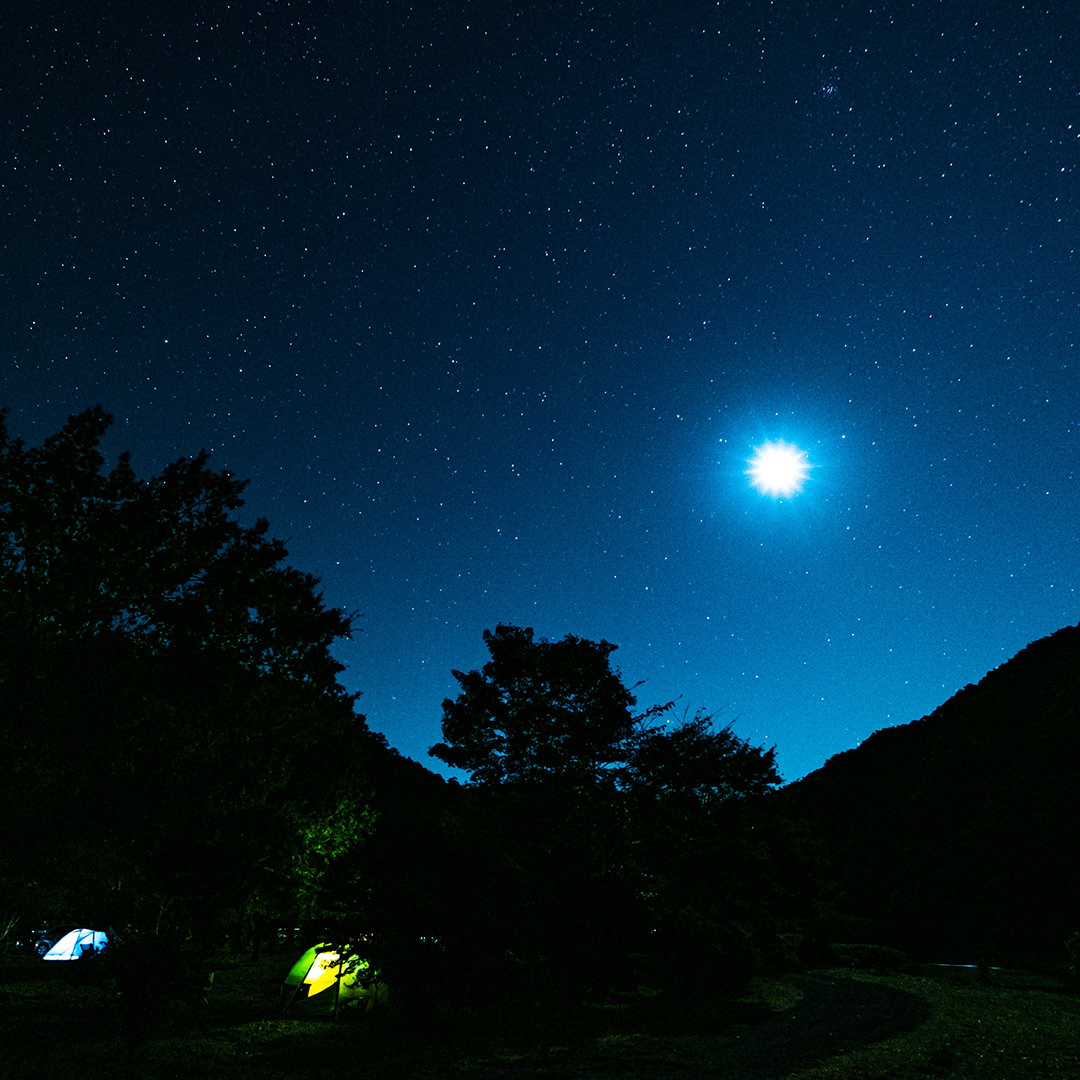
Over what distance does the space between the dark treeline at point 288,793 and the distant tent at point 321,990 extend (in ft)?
4.46

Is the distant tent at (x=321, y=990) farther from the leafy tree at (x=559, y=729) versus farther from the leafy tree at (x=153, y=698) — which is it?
the leafy tree at (x=559, y=729)

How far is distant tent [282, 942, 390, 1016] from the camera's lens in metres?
17.5

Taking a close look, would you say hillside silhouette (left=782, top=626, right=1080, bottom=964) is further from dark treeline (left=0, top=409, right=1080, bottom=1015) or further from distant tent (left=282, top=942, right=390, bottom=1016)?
distant tent (left=282, top=942, right=390, bottom=1016)

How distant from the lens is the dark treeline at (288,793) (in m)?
14.6

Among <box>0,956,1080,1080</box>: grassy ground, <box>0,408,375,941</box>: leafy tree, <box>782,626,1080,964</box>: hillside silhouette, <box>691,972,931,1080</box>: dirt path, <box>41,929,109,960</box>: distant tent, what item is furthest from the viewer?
<box>782,626,1080,964</box>: hillside silhouette

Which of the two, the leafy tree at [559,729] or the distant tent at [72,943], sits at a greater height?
the leafy tree at [559,729]

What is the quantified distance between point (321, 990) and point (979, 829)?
55345 mm

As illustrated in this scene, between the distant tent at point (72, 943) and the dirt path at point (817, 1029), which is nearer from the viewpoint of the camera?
the dirt path at point (817, 1029)

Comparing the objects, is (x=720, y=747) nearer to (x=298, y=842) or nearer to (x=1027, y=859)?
(x=298, y=842)

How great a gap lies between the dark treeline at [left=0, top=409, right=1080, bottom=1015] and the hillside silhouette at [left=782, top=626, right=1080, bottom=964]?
15.0 m

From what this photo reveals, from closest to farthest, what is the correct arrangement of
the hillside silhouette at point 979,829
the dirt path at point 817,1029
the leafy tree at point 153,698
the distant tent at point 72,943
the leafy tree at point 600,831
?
the dirt path at point 817,1029 < the leafy tree at point 153,698 < the leafy tree at point 600,831 < the distant tent at point 72,943 < the hillside silhouette at point 979,829

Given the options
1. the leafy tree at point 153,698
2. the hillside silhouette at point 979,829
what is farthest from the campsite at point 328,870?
the hillside silhouette at point 979,829

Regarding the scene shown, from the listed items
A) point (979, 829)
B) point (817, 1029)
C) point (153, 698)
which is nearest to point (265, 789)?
point (153, 698)

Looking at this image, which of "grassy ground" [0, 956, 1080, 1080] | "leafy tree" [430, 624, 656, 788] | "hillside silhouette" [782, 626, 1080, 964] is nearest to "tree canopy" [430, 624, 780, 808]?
"leafy tree" [430, 624, 656, 788]
